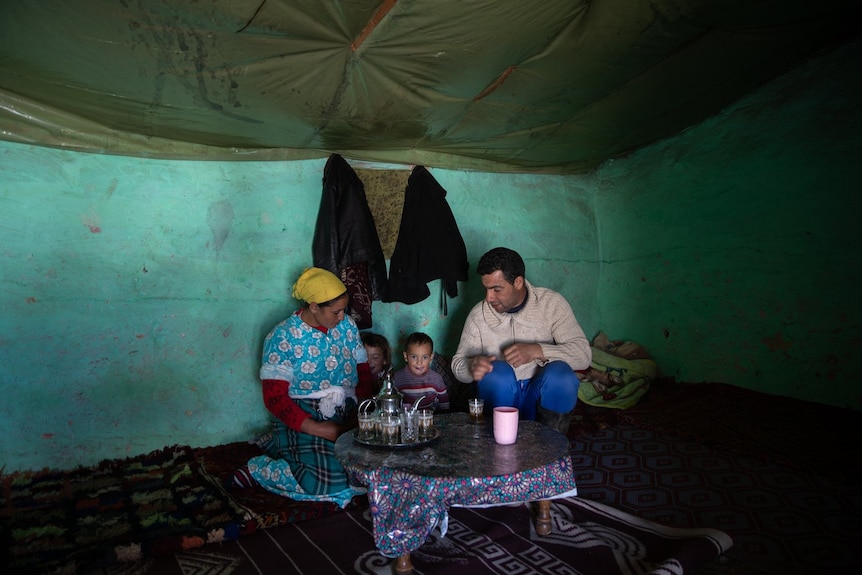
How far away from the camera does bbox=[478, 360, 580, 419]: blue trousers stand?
2547 millimetres

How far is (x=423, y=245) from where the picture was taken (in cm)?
377

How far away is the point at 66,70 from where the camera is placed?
2.36 meters

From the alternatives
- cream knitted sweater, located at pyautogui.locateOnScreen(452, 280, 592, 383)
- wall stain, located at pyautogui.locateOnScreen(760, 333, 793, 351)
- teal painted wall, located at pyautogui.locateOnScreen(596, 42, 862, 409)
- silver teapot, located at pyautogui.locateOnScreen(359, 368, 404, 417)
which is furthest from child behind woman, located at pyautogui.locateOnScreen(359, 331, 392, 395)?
wall stain, located at pyautogui.locateOnScreen(760, 333, 793, 351)

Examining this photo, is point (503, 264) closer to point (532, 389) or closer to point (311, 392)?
point (532, 389)

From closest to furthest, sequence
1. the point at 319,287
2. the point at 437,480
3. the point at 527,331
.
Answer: the point at 437,480 → the point at 319,287 → the point at 527,331

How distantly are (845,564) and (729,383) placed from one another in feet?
7.84

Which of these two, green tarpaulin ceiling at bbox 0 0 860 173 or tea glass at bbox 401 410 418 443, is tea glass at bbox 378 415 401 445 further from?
green tarpaulin ceiling at bbox 0 0 860 173

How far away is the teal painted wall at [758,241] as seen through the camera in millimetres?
3357

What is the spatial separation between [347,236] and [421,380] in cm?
113

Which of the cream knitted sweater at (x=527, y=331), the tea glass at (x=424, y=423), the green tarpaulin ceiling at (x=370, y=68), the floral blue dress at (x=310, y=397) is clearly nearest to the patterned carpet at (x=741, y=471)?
the cream knitted sweater at (x=527, y=331)

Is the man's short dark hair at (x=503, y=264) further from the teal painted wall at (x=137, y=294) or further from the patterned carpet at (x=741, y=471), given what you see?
the teal painted wall at (x=137, y=294)

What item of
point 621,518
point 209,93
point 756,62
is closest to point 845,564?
point 621,518

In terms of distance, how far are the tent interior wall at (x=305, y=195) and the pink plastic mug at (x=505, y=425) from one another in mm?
1678

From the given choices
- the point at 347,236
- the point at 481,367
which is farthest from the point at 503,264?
the point at 347,236
